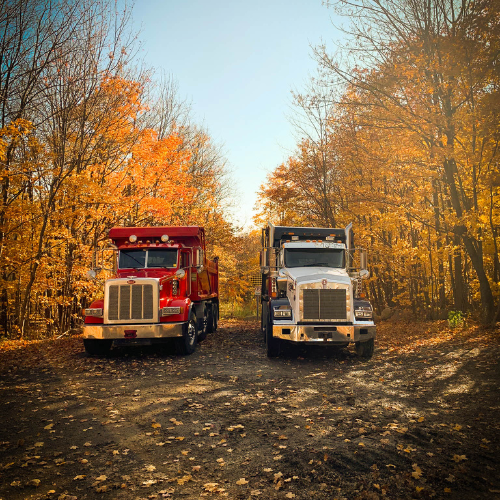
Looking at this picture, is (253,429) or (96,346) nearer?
(253,429)

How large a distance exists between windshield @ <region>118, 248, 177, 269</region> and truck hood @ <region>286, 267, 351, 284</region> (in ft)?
11.1

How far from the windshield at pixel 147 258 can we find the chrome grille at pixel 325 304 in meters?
4.22

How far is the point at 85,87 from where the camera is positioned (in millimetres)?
16656

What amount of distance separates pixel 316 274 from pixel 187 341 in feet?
12.1

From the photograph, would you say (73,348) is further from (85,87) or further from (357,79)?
(357,79)

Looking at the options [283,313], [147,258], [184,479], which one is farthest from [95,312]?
[184,479]

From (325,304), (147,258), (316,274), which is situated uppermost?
(147,258)

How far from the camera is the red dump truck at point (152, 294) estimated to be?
10875 mm

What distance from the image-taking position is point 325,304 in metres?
10.4

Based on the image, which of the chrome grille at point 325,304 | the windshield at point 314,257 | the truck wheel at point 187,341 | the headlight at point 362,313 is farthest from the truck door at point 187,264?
the headlight at point 362,313

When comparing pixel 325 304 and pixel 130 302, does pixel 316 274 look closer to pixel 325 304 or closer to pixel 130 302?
pixel 325 304

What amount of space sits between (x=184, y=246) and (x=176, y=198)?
32.7ft

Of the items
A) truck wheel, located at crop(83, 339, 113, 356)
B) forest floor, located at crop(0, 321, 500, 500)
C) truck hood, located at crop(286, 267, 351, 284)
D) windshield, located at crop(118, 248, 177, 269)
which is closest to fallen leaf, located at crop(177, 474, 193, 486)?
forest floor, located at crop(0, 321, 500, 500)

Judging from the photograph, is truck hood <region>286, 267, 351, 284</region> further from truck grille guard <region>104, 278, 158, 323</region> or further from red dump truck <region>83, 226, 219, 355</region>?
truck grille guard <region>104, 278, 158, 323</region>
